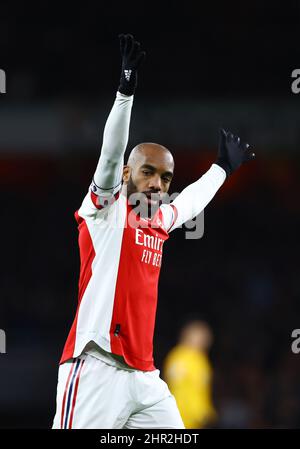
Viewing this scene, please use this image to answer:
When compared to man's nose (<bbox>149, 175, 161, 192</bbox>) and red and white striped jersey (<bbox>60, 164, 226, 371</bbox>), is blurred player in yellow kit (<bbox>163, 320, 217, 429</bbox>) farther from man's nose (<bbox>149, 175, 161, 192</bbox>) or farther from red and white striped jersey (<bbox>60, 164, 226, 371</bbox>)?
man's nose (<bbox>149, 175, 161, 192</bbox>)

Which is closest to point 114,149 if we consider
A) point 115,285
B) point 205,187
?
point 115,285

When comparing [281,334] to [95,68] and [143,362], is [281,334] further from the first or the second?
[143,362]

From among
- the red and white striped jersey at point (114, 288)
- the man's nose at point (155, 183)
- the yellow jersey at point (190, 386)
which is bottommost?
the yellow jersey at point (190, 386)

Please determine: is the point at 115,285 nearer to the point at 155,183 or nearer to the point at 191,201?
the point at 155,183

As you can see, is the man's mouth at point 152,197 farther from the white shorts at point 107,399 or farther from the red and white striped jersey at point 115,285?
the white shorts at point 107,399

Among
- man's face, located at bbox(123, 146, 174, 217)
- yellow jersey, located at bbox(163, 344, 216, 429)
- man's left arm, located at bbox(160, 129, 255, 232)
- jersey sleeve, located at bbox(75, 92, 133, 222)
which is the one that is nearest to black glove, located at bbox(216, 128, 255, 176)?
man's left arm, located at bbox(160, 129, 255, 232)

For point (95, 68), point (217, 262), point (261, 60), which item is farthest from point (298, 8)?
point (217, 262)

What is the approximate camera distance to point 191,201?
15.5 ft

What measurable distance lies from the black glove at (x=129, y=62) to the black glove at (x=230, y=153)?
56.3 inches

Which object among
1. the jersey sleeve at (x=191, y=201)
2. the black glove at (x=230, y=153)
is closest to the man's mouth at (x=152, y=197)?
the jersey sleeve at (x=191, y=201)

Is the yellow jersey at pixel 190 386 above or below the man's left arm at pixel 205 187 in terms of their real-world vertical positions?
below

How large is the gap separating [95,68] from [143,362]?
10.3m

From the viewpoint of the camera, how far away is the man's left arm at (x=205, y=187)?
4562 millimetres

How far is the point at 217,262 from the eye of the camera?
42.3 ft
